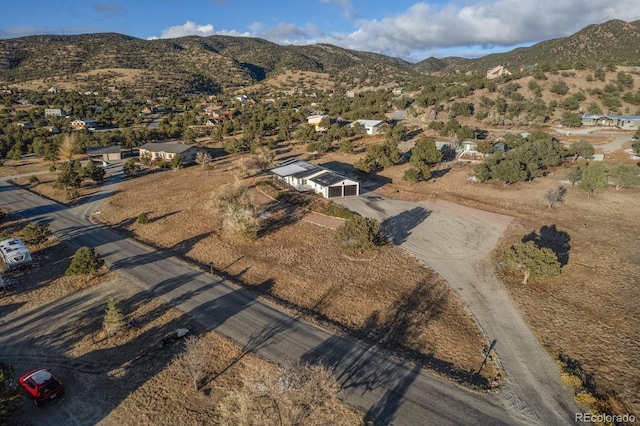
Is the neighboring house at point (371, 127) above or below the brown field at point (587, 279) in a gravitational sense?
above

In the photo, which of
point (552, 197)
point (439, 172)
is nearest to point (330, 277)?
point (552, 197)

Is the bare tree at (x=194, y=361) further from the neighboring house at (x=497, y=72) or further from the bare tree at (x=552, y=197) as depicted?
the neighboring house at (x=497, y=72)

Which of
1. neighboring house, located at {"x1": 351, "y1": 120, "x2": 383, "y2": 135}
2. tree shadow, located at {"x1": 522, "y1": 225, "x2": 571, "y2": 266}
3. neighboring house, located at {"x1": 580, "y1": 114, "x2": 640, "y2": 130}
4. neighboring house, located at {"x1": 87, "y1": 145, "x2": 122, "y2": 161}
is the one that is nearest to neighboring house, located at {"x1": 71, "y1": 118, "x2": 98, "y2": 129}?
neighboring house, located at {"x1": 87, "y1": 145, "x2": 122, "y2": 161}

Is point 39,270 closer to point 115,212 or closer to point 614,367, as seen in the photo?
point 115,212

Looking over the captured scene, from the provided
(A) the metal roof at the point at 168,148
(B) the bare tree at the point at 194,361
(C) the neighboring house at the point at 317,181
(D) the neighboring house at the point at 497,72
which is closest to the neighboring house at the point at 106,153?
A: (A) the metal roof at the point at 168,148

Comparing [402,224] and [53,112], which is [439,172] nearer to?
[402,224]

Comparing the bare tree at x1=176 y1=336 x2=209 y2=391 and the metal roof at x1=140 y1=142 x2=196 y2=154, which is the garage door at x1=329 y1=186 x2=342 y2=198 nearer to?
the bare tree at x1=176 y1=336 x2=209 y2=391
